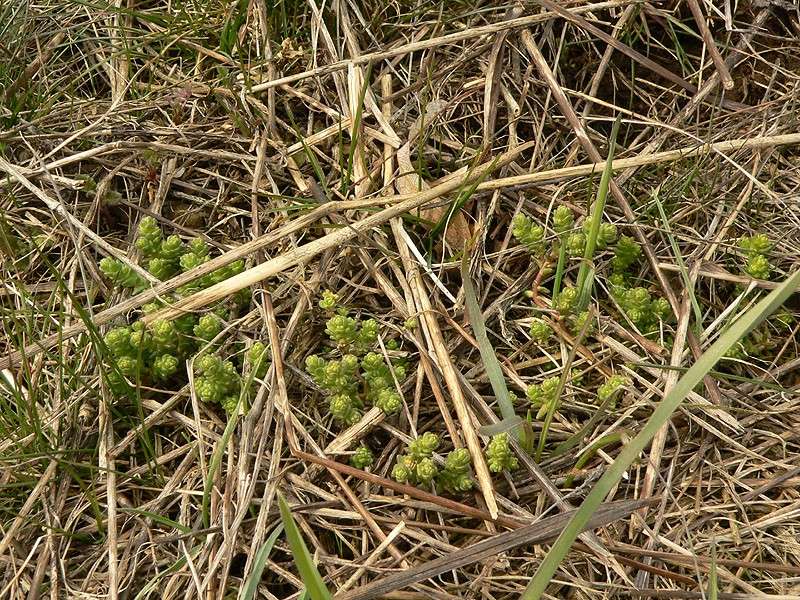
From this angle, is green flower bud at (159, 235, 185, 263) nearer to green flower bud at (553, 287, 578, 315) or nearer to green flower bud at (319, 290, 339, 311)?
green flower bud at (319, 290, 339, 311)

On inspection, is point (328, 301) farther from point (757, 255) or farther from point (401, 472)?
point (757, 255)

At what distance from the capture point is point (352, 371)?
238 centimetres

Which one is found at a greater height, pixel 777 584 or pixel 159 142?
pixel 159 142

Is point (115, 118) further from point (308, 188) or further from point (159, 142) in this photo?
point (308, 188)

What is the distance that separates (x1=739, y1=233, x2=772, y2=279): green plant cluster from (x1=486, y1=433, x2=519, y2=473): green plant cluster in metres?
0.93

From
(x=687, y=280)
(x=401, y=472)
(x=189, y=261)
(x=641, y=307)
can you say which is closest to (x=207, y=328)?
(x=189, y=261)

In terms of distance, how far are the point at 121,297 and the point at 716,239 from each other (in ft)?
6.23

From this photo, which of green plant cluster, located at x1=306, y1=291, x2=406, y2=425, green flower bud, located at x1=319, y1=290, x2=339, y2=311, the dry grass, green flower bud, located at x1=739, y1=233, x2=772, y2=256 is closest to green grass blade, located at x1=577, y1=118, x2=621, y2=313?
the dry grass

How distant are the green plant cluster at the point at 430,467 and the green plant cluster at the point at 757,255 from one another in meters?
1.04

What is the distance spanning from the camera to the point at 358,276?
267cm

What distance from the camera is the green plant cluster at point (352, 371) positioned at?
235cm

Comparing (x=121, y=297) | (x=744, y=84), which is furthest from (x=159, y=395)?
(x=744, y=84)

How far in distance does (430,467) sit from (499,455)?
0.61ft

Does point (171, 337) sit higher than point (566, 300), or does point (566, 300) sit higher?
point (171, 337)
